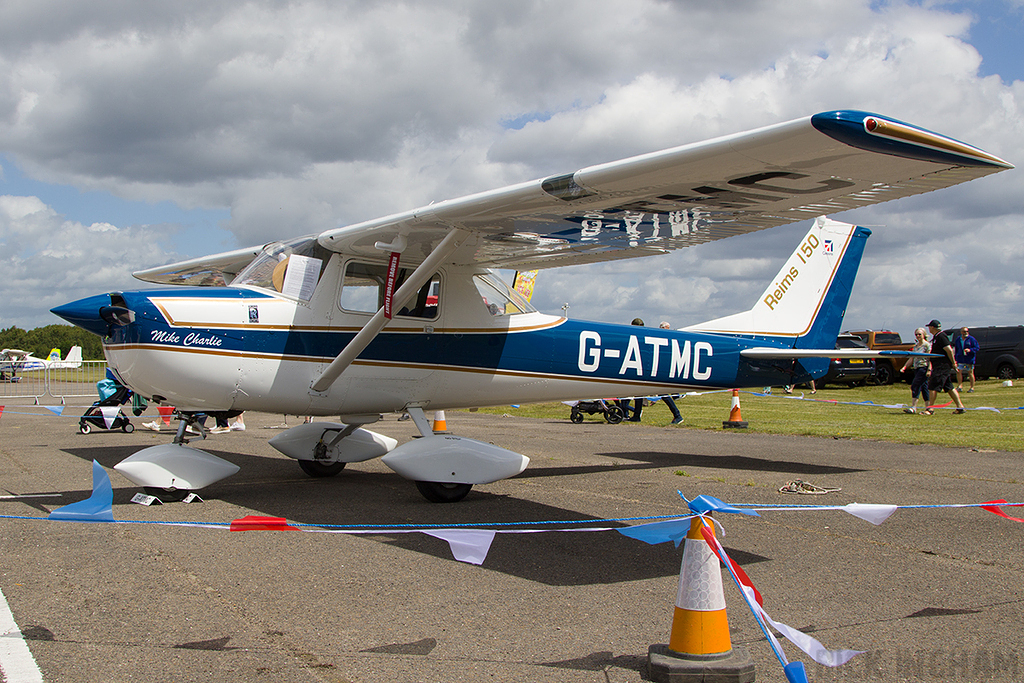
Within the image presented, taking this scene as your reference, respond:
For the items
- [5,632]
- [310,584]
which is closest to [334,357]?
[310,584]

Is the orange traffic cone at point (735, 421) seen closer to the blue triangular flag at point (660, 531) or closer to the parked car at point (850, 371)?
the blue triangular flag at point (660, 531)

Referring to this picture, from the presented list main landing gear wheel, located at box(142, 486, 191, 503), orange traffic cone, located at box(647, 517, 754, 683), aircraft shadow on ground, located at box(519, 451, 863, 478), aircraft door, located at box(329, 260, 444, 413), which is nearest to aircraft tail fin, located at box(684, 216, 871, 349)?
aircraft shadow on ground, located at box(519, 451, 863, 478)

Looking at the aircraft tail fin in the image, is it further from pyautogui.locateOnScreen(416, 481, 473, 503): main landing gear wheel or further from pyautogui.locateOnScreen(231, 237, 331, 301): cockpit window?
pyautogui.locateOnScreen(231, 237, 331, 301): cockpit window

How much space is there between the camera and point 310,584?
4137 millimetres

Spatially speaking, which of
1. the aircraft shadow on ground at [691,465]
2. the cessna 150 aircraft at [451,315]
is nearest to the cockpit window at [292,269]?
the cessna 150 aircraft at [451,315]

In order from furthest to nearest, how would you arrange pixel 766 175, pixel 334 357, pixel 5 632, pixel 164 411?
pixel 164 411
pixel 334 357
pixel 766 175
pixel 5 632

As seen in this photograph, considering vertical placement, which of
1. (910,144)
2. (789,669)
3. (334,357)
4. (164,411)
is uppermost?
(910,144)

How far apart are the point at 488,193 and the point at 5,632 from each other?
13.6ft

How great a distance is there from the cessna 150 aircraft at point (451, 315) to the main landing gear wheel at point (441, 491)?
2 centimetres

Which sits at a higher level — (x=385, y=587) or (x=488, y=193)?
(x=488, y=193)

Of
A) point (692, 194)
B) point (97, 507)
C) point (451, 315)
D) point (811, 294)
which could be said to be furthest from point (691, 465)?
point (97, 507)

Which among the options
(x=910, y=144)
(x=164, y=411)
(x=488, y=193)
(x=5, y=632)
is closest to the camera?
(x=5, y=632)

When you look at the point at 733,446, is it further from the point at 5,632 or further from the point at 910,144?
the point at 5,632

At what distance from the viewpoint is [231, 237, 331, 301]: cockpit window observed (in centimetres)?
691
